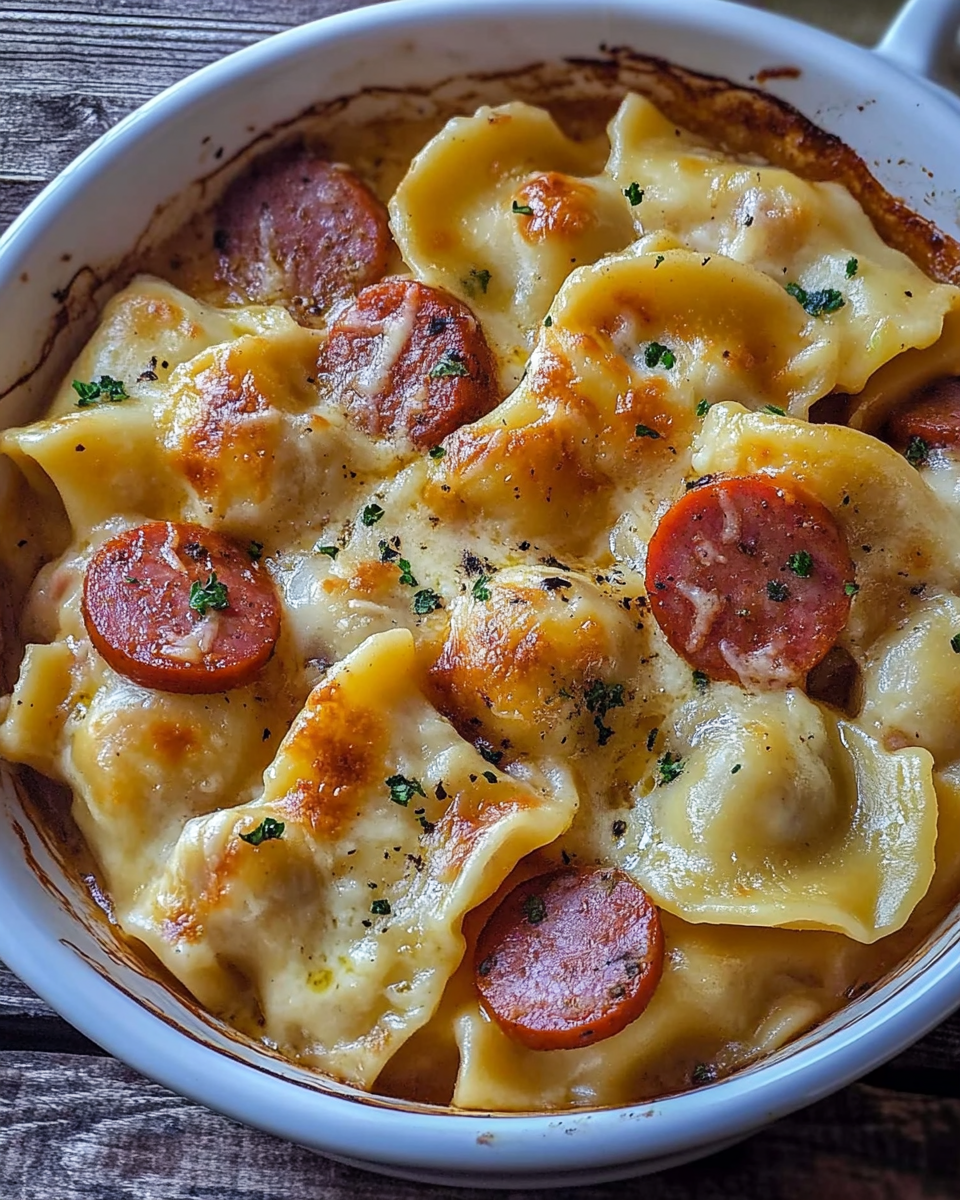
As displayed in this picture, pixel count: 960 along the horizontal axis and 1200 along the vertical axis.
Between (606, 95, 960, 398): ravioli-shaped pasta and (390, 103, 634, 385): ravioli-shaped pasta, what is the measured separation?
11 cm

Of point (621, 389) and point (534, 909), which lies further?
point (621, 389)

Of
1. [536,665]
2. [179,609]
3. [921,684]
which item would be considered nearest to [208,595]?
[179,609]

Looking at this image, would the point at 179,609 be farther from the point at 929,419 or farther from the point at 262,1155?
the point at 929,419

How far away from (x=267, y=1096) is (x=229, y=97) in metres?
1.90

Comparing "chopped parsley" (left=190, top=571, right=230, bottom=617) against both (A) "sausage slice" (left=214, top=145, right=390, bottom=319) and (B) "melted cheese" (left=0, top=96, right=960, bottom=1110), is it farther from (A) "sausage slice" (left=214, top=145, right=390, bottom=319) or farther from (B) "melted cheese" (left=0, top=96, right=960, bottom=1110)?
(A) "sausage slice" (left=214, top=145, right=390, bottom=319)

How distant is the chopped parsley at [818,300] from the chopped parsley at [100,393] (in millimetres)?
1300

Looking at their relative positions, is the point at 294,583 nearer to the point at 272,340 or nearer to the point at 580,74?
the point at 272,340

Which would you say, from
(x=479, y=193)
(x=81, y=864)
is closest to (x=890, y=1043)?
(x=81, y=864)

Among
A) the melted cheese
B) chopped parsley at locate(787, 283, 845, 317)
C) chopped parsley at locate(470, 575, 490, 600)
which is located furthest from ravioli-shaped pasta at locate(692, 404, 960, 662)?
chopped parsley at locate(470, 575, 490, 600)

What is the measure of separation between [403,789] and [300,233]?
1244 millimetres

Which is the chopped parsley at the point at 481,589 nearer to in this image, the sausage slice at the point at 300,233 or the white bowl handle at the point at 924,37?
the sausage slice at the point at 300,233

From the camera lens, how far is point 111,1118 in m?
2.47

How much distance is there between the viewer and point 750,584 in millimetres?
2105

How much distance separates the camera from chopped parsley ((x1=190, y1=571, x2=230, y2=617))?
2.11 m
